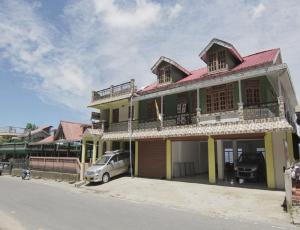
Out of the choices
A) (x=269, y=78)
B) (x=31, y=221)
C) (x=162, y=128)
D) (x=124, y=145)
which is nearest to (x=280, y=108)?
(x=269, y=78)

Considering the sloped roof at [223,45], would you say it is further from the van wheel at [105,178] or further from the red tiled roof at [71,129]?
the red tiled roof at [71,129]

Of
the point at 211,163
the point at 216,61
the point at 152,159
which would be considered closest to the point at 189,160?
the point at 152,159

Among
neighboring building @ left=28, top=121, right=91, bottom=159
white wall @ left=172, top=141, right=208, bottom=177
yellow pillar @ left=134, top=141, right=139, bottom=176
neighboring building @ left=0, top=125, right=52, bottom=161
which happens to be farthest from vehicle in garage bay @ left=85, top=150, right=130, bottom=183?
neighboring building @ left=0, top=125, right=52, bottom=161

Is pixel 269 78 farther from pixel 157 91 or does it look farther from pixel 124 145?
pixel 124 145

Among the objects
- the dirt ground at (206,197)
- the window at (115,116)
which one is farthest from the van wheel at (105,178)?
the window at (115,116)

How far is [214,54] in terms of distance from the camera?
19609 mm

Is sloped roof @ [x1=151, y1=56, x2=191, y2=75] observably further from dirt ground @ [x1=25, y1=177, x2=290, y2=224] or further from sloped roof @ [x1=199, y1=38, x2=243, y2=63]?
dirt ground @ [x1=25, y1=177, x2=290, y2=224]

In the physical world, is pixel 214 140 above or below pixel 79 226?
above

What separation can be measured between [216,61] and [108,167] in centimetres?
1138

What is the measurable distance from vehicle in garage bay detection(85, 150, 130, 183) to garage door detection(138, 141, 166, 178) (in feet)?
4.38

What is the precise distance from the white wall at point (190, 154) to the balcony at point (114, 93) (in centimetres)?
607

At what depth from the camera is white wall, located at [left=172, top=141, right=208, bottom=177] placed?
22.2 m

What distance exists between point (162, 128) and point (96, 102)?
8.97 metres

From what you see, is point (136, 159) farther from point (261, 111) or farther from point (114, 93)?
point (261, 111)
